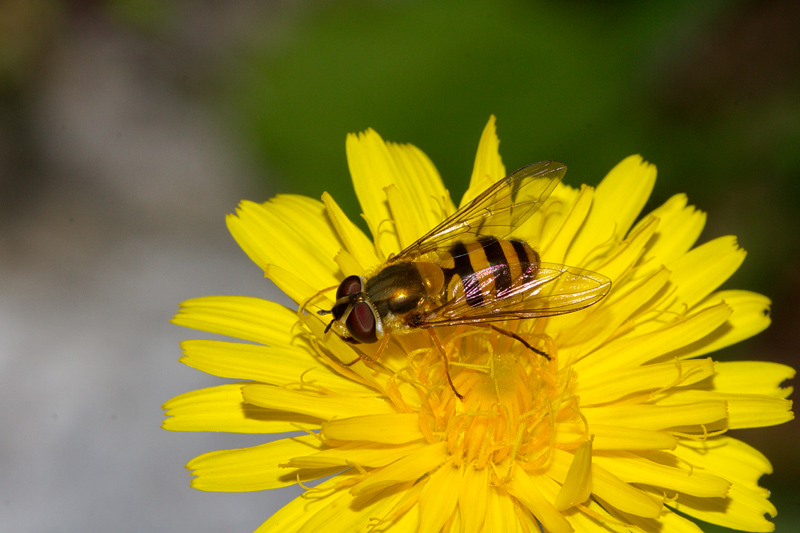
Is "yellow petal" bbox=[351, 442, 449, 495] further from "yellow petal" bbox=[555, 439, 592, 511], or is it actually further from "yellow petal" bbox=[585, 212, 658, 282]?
"yellow petal" bbox=[585, 212, 658, 282]

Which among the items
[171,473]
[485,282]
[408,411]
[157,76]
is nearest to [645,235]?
[485,282]

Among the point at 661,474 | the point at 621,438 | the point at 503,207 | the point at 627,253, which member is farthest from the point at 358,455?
the point at 627,253

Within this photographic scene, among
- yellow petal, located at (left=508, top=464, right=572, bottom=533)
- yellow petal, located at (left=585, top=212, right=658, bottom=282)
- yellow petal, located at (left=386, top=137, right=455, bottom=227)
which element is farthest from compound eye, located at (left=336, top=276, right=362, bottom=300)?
yellow petal, located at (left=585, top=212, right=658, bottom=282)

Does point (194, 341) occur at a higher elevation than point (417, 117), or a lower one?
lower

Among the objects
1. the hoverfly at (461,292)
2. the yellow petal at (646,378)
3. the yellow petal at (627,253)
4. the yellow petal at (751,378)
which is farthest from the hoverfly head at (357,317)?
the yellow petal at (751,378)

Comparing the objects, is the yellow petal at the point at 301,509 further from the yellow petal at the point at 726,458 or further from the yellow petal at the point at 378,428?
the yellow petal at the point at 726,458

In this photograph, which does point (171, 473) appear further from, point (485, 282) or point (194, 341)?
point (485, 282)

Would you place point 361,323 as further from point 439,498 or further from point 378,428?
point 439,498
